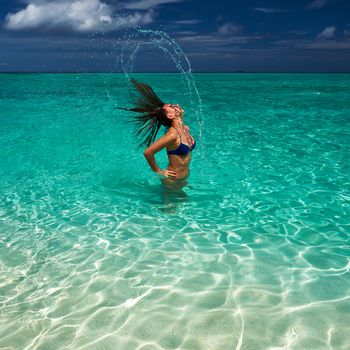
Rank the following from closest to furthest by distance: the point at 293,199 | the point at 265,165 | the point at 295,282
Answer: the point at 295,282 → the point at 293,199 → the point at 265,165

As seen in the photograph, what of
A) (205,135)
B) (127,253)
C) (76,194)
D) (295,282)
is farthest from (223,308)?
(205,135)

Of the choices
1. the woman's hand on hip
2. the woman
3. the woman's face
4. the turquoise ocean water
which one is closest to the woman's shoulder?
the woman

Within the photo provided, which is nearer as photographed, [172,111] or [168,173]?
[172,111]

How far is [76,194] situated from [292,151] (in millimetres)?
6051

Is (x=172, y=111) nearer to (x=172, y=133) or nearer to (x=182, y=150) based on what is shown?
(x=172, y=133)

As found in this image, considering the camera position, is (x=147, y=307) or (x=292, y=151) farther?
(x=292, y=151)

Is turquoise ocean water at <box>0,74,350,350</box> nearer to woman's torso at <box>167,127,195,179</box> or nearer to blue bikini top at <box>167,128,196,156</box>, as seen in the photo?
woman's torso at <box>167,127,195,179</box>

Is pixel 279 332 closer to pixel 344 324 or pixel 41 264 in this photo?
pixel 344 324

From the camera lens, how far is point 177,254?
4477 millimetres

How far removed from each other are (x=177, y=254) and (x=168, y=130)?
191 cm

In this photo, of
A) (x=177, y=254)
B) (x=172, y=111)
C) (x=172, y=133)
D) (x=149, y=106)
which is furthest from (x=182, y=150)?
(x=177, y=254)

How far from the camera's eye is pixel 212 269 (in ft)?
13.5

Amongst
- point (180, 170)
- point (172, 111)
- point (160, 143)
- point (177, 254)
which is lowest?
point (177, 254)

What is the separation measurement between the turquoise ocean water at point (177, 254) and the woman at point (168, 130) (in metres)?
0.63
